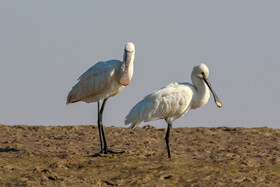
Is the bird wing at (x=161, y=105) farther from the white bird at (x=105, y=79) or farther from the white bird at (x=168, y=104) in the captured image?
the white bird at (x=105, y=79)

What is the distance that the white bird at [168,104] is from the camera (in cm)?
1290

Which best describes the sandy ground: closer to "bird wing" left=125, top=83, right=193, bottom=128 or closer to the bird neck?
"bird wing" left=125, top=83, right=193, bottom=128

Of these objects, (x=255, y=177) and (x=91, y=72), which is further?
(x=91, y=72)

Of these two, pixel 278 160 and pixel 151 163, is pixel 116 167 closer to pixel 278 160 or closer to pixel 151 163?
pixel 151 163

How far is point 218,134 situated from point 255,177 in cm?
693

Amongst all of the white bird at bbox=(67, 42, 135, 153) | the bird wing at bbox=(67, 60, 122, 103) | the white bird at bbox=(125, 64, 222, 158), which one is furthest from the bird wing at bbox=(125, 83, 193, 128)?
the bird wing at bbox=(67, 60, 122, 103)

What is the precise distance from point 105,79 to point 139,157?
79.4 inches

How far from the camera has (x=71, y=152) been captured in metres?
14.6

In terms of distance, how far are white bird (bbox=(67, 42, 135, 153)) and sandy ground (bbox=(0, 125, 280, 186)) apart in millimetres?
1365

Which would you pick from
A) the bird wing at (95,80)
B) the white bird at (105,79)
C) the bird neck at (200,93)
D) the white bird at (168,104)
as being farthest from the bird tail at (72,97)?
the bird neck at (200,93)

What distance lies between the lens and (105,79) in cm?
1402

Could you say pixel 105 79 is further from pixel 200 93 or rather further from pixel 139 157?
pixel 200 93

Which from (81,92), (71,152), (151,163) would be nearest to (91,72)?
(81,92)

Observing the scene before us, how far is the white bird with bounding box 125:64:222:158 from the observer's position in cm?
1290
